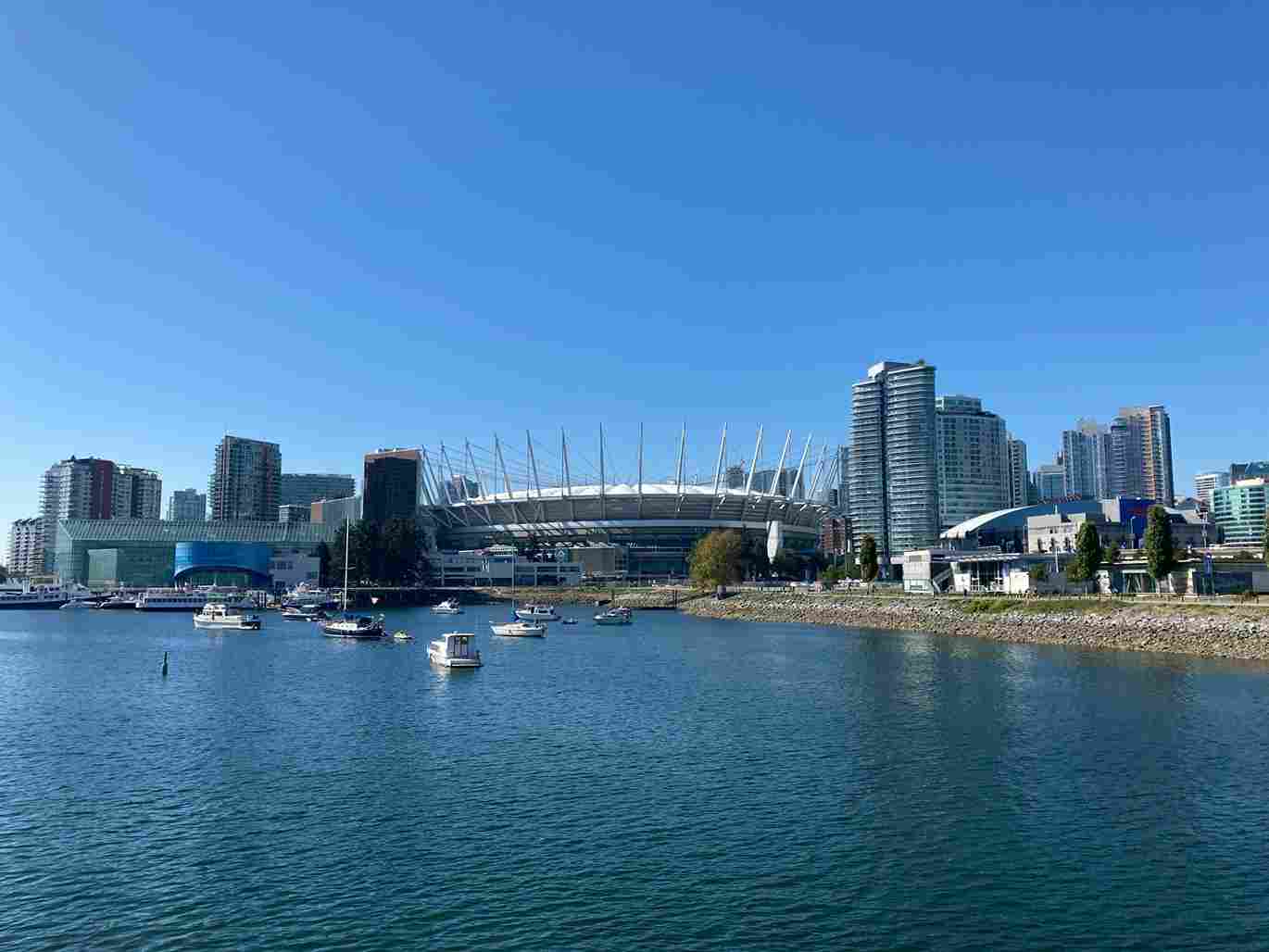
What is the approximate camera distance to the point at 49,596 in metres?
164

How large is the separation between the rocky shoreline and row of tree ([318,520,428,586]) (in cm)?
9306

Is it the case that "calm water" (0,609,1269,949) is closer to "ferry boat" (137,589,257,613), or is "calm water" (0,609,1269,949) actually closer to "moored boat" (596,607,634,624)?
"moored boat" (596,607,634,624)

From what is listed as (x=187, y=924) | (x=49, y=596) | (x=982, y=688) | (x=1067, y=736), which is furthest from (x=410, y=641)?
(x=49, y=596)

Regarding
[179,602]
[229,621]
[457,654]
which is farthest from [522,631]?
[179,602]

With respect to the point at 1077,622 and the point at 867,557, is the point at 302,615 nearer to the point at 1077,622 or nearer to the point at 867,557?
the point at 867,557

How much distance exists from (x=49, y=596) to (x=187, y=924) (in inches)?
6815

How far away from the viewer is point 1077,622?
7775cm

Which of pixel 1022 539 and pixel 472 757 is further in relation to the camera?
pixel 1022 539

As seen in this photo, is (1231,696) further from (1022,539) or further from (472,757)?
(1022,539)

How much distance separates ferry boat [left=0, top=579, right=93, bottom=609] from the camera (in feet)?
529

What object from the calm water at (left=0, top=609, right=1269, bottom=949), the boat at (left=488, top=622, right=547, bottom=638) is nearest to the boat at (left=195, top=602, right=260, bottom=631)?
the boat at (left=488, top=622, right=547, bottom=638)

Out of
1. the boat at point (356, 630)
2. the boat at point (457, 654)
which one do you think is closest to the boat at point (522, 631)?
the boat at point (356, 630)

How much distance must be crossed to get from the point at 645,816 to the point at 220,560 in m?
191

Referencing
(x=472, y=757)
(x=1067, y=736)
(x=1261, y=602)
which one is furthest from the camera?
(x=1261, y=602)
